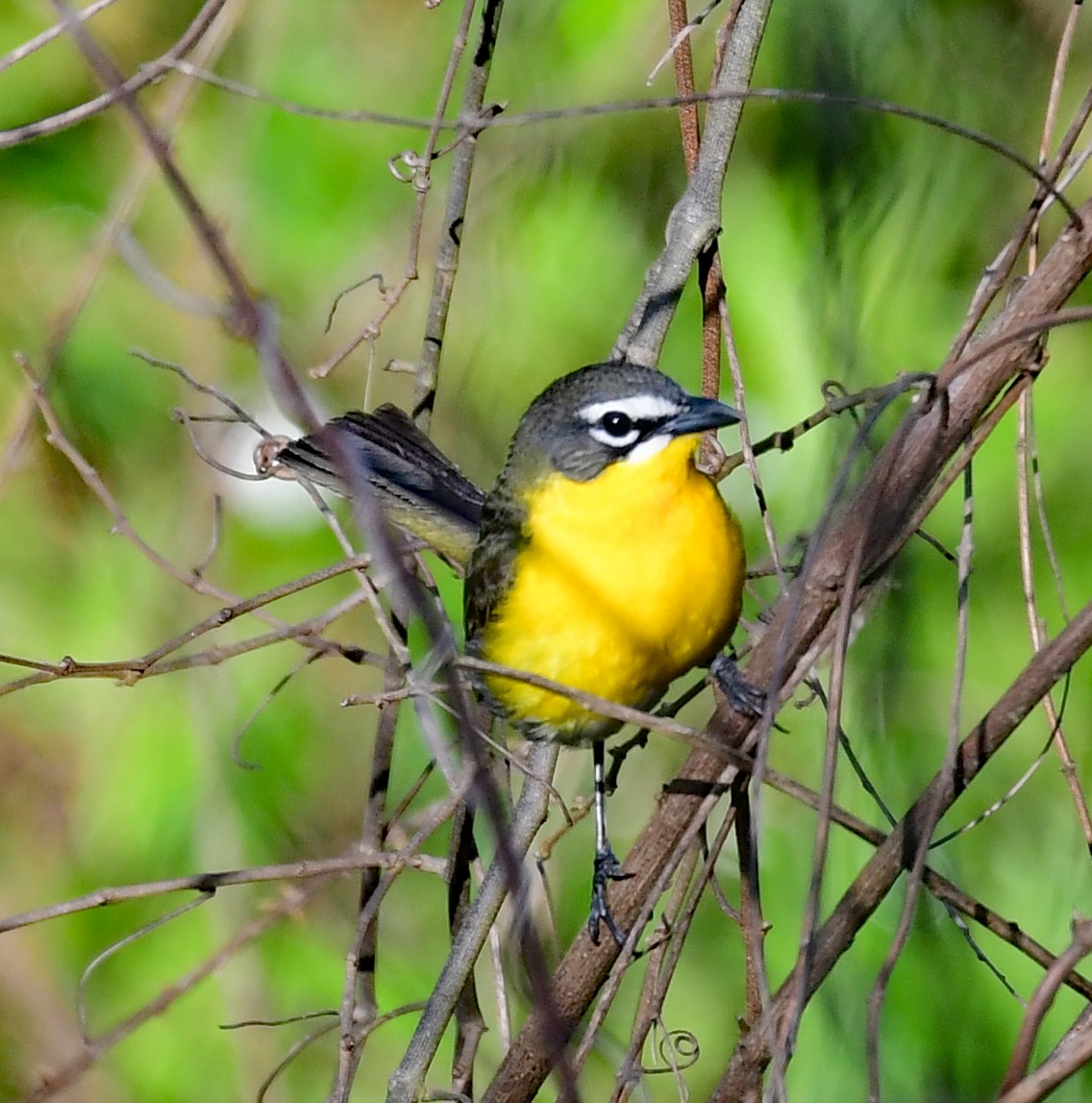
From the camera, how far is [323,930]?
3.38 meters

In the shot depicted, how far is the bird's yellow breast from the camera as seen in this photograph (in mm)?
2402

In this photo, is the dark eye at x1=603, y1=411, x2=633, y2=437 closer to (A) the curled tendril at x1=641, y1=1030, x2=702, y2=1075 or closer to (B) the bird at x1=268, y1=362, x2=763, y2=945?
(B) the bird at x1=268, y1=362, x2=763, y2=945

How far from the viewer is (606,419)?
2.47 meters

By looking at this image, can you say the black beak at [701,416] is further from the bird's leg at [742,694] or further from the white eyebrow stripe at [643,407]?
the bird's leg at [742,694]

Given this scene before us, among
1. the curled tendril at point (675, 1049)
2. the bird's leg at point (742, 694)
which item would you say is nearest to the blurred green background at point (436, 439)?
the curled tendril at point (675, 1049)

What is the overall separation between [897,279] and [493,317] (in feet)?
3.17

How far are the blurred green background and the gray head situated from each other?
0.51m

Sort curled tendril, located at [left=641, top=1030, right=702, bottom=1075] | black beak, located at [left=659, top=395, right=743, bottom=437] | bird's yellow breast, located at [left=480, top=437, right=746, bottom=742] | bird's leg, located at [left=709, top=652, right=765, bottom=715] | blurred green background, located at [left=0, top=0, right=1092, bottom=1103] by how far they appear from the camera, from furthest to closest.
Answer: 1. blurred green background, located at [left=0, top=0, right=1092, bottom=1103]
2. bird's yellow breast, located at [left=480, top=437, right=746, bottom=742]
3. black beak, located at [left=659, top=395, right=743, bottom=437]
4. curled tendril, located at [left=641, top=1030, right=702, bottom=1075]
5. bird's leg, located at [left=709, top=652, right=765, bottom=715]

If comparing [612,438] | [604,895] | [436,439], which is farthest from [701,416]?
[436,439]

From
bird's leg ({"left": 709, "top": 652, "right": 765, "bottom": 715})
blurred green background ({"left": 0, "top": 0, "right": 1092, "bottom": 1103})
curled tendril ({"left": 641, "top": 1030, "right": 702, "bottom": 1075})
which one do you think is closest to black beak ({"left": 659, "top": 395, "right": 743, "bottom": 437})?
bird's leg ({"left": 709, "top": 652, "right": 765, "bottom": 715})

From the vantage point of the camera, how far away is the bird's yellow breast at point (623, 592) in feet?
7.88

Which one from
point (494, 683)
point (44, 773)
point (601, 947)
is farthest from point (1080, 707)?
point (44, 773)

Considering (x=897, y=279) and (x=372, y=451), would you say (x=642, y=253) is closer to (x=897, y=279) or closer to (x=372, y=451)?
(x=897, y=279)

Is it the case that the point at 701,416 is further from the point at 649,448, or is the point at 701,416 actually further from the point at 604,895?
the point at 604,895
